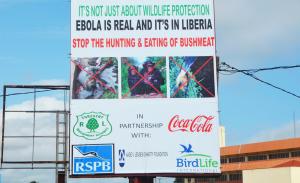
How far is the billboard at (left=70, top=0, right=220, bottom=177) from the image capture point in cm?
2320

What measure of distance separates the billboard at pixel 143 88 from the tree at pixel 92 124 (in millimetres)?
37

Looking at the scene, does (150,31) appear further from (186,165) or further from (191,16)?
(186,165)

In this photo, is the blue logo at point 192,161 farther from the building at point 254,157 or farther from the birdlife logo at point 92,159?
the building at point 254,157

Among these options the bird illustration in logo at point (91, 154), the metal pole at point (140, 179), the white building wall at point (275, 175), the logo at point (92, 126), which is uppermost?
the logo at point (92, 126)

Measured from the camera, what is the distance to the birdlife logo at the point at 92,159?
2297 centimetres

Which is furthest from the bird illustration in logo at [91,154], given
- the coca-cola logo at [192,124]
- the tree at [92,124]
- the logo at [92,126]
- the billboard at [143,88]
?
the coca-cola logo at [192,124]

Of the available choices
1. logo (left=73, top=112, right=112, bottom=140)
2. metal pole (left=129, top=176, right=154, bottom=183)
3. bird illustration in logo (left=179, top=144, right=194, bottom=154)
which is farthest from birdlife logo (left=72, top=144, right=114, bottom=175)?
bird illustration in logo (left=179, top=144, right=194, bottom=154)

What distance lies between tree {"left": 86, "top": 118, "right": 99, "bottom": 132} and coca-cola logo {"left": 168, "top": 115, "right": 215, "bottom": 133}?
273cm

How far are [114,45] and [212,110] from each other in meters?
4.45

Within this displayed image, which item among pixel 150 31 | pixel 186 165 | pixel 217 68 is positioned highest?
pixel 150 31

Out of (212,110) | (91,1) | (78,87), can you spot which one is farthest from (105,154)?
(91,1)

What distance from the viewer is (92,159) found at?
23016 millimetres

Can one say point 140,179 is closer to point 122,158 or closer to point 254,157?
point 122,158

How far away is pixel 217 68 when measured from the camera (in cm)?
2375
